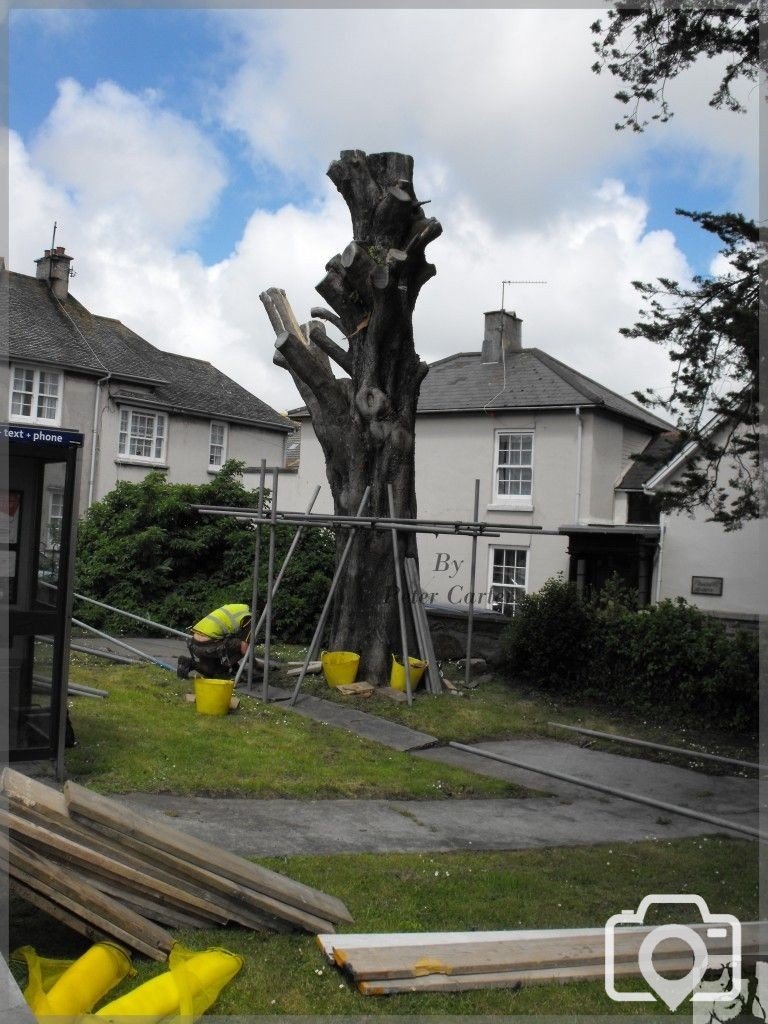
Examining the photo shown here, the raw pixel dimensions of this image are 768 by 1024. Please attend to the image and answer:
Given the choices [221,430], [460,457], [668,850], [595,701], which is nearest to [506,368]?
[460,457]

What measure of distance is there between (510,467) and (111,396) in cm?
1227

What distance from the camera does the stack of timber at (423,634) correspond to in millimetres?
13383

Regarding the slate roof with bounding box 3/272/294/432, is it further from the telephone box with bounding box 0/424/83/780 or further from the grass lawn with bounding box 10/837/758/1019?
the grass lawn with bounding box 10/837/758/1019

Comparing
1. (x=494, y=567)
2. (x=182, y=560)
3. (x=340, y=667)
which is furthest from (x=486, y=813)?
(x=494, y=567)

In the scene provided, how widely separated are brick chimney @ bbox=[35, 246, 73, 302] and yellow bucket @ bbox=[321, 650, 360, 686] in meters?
22.7

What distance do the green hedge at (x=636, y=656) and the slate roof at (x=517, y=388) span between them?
12.5 m

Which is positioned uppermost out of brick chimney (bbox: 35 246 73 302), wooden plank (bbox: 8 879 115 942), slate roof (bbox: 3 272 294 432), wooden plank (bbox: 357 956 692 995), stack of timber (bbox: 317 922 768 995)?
brick chimney (bbox: 35 246 73 302)

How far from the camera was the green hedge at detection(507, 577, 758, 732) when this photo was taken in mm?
12195

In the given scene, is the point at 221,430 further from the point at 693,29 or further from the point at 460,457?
the point at 693,29

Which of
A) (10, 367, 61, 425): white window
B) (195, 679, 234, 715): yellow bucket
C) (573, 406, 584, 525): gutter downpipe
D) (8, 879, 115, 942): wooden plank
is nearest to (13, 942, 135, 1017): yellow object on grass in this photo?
(8, 879, 115, 942): wooden plank

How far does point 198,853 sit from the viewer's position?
5.02m

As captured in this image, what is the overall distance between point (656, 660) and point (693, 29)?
25.6ft

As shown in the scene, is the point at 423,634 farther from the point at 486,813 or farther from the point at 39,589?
the point at 39,589

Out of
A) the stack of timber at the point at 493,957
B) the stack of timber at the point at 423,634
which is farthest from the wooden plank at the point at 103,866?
the stack of timber at the point at 423,634
